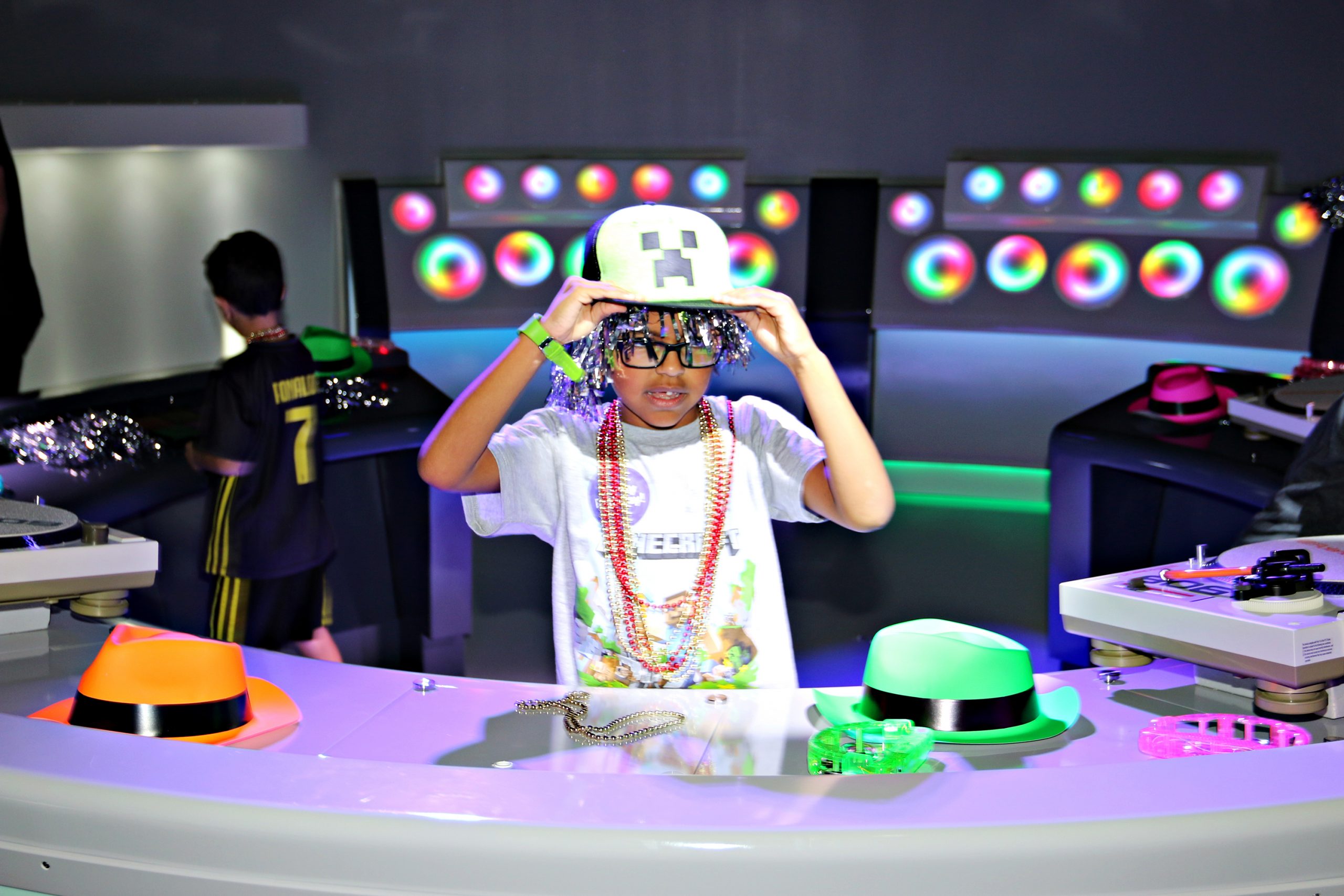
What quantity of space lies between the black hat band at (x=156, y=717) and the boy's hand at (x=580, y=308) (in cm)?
54

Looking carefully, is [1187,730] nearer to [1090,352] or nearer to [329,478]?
[329,478]

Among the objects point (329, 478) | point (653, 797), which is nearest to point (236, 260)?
point (329, 478)

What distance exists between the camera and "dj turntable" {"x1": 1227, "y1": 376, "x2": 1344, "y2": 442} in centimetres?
296

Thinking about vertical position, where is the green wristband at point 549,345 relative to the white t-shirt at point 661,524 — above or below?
above

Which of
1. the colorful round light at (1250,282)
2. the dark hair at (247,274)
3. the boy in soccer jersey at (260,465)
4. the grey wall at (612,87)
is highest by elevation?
the grey wall at (612,87)

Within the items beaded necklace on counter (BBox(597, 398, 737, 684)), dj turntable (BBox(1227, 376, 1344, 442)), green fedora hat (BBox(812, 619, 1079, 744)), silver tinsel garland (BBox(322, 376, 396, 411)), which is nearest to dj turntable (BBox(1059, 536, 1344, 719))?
green fedora hat (BBox(812, 619, 1079, 744))

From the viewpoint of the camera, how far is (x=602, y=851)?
0.84 meters

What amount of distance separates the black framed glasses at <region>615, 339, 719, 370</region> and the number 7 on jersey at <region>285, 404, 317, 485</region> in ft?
5.45

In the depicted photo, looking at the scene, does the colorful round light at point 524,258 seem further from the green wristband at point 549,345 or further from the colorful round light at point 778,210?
the green wristband at point 549,345

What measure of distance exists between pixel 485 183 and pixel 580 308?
10.9 ft

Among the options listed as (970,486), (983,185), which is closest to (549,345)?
(983,185)

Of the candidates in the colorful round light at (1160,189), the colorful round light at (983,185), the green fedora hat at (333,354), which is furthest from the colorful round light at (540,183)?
the colorful round light at (1160,189)

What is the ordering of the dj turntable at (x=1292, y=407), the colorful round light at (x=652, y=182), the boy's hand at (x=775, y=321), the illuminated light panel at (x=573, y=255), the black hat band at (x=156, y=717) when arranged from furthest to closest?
the illuminated light panel at (x=573, y=255) → the colorful round light at (x=652, y=182) → the dj turntable at (x=1292, y=407) → the boy's hand at (x=775, y=321) → the black hat band at (x=156, y=717)

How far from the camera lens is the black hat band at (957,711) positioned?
1178 millimetres
